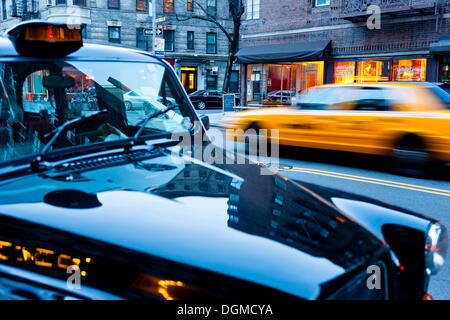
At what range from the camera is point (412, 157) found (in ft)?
26.7

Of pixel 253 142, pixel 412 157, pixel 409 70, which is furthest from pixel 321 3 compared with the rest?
pixel 412 157

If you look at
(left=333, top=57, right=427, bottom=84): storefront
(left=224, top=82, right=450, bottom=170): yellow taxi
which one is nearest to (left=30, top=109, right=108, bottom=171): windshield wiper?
(left=224, top=82, right=450, bottom=170): yellow taxi

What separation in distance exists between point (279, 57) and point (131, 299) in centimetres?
2266

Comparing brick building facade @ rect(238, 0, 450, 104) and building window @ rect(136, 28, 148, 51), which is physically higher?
building window @ rect(136, 28, 148, 51)

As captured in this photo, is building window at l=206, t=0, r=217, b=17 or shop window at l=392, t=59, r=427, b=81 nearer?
shop window at l=392, t=59, r=427, b=81

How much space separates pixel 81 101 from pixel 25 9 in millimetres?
38263

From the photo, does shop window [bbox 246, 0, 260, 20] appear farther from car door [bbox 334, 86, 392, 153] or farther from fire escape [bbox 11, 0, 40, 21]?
fire escape [bbox 11, 0, 40, 21]

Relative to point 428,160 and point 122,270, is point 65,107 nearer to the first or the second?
point 122,270

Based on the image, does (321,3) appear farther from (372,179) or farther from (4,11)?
(4,11)

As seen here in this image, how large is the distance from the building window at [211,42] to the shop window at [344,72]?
21.1 metres

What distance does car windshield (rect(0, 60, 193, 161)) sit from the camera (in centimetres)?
246

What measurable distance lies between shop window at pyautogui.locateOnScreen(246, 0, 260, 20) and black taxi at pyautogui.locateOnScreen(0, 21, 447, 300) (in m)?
24.0

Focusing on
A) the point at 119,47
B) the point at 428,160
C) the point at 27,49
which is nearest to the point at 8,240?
the point at 27,49

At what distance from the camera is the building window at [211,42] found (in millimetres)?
41250
